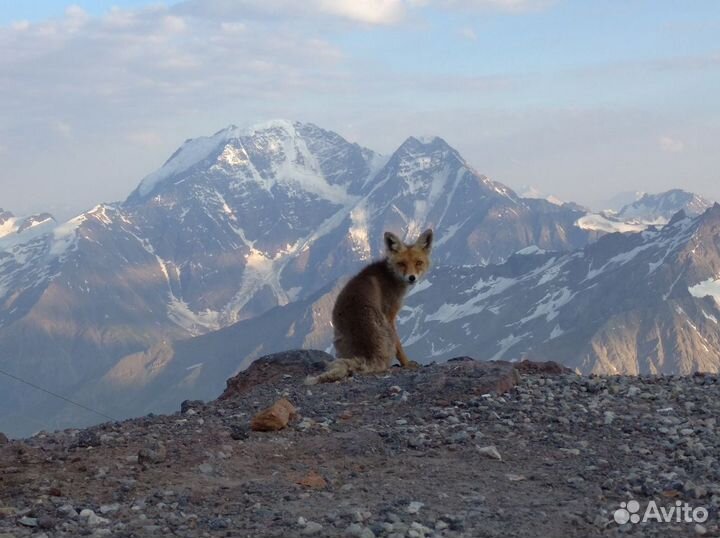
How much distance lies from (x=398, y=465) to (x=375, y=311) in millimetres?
9076

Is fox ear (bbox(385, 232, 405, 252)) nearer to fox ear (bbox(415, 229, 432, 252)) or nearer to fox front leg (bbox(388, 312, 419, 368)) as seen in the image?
fox ear (bbox(415, 229, 432, 252))

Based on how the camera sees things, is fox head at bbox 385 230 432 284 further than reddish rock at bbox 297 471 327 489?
Yes

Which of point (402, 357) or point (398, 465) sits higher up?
point (402, 357)

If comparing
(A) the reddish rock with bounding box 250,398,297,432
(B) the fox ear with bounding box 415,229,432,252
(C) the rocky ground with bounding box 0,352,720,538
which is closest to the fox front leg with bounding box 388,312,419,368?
(B) the fox ear with bounding box 415,229,432,252

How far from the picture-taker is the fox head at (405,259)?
23156 mm

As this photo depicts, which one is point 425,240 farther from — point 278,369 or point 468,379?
point 468,379

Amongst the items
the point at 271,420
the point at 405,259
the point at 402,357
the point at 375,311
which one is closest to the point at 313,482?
the point at 271,420

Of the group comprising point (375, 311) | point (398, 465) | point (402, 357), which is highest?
point (375, 311)

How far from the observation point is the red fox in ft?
71.1

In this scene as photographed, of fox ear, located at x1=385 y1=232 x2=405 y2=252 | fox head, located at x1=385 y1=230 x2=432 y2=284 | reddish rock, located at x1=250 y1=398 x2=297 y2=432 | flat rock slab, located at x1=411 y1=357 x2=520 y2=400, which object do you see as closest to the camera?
reddish rock, located at x1=250 y1=398 x2=297 y2=432

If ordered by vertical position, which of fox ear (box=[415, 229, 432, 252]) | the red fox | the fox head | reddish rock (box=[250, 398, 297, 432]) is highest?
fox ear (box=[415, 229, 432, 252])

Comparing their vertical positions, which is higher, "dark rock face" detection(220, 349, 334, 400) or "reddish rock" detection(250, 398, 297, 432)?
"reddish rock" detection(250, 398, 297, 432)

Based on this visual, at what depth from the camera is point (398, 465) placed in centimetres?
1338

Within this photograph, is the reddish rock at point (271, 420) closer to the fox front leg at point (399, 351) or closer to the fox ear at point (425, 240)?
the fox front leg at point (399, 351)
